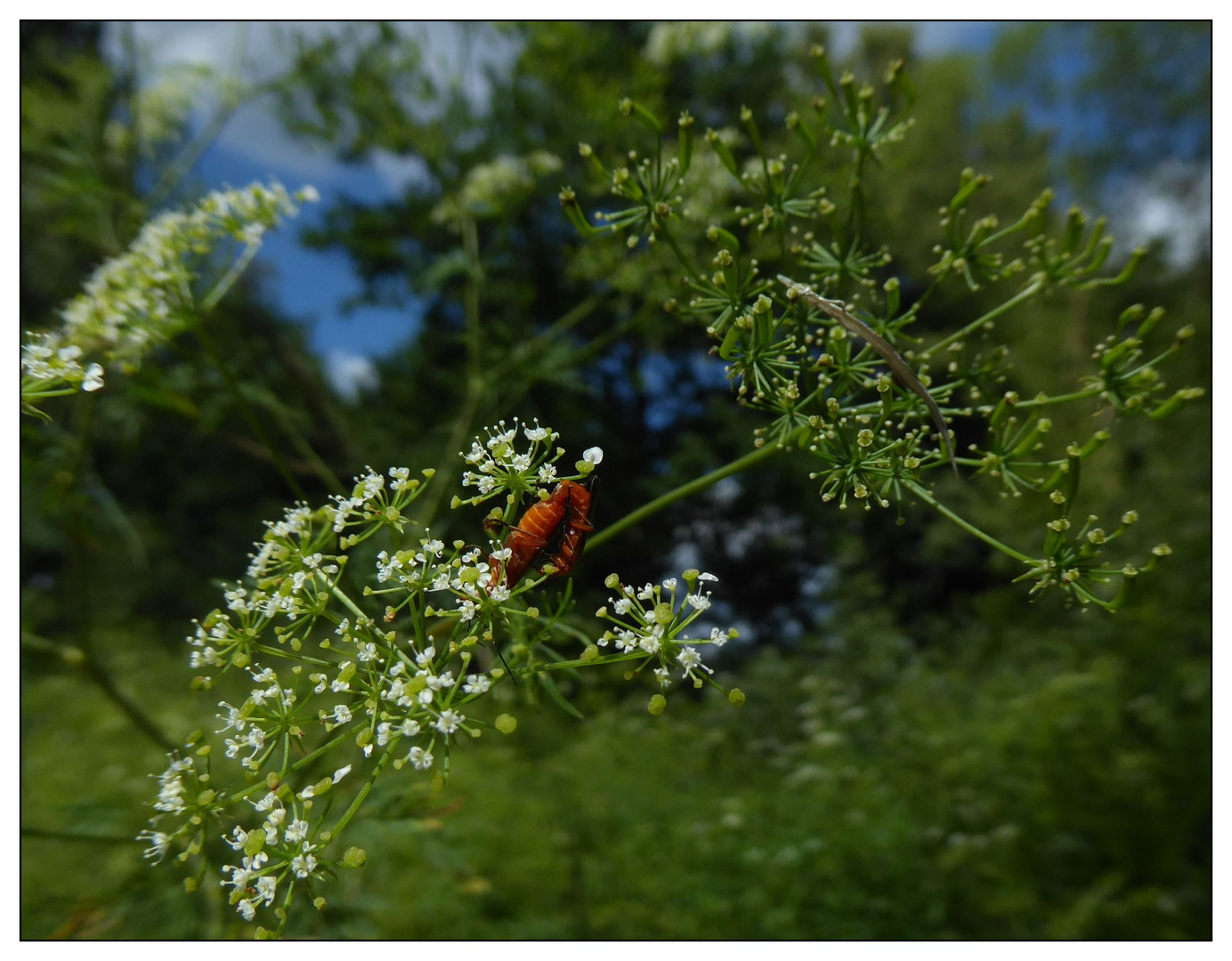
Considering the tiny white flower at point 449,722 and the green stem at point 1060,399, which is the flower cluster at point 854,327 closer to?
the green stem at point 1060,399

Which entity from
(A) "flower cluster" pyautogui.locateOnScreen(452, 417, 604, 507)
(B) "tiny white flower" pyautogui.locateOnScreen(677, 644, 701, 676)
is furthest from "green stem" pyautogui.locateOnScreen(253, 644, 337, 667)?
(B) "tiny white flower" pyautogui.locateOnScreen(677, 644, 701, 676)

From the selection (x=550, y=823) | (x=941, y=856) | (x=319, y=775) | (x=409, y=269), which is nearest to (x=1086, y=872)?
(x=941, y=856)

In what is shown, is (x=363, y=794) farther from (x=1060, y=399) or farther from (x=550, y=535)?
(x=1060, y=399)

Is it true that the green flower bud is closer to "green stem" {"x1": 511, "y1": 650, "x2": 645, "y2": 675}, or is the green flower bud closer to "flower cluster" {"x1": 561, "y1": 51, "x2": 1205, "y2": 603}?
"green stem" {"x1": 511, "y1": 650, "x2": 645, "y2": 675}

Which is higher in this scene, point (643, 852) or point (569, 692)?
point (569, 692)

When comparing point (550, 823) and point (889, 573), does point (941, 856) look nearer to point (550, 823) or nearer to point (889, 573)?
Answer: point (550, 823)

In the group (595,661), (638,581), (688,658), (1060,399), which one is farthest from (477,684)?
(638,581)
